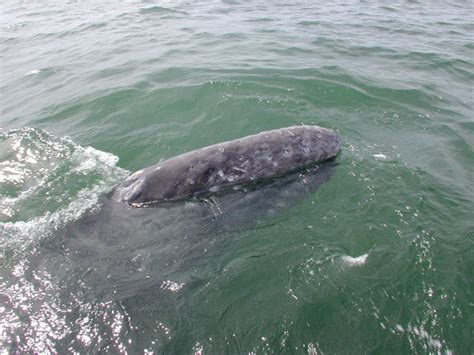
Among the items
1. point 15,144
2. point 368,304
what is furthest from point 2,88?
point 368,304

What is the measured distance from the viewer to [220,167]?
599 cm

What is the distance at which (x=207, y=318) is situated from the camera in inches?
175

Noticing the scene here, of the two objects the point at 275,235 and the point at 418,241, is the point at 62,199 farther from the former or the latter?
the point at 418,241

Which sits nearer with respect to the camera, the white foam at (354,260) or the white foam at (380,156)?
the white foam at (354,260)

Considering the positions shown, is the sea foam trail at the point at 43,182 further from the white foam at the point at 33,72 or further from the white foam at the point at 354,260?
the white foam at the point at 33,72

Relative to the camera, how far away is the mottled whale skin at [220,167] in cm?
580

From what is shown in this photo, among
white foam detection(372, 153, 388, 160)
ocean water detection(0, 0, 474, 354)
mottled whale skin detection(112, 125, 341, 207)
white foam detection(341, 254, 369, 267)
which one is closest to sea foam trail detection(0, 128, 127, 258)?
ocean water detection(0, 0, 474, 354)

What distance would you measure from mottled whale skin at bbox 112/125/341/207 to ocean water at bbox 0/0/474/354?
0.72 feet

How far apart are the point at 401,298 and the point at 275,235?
1.79 meters

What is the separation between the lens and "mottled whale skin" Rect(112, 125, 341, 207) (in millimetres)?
5805

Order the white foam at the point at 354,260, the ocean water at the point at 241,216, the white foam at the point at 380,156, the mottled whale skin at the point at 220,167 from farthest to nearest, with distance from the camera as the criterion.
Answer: the white foam at the point at 380,156
the mottled whale skin at the point at 220,167
the white foam at the point at 354,260
the ocean water at the point at 241,216

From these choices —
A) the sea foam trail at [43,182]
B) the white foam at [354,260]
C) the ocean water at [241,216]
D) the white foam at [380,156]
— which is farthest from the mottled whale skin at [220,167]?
the white foam at [354,260]

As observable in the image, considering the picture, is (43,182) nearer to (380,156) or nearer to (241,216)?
(241,216)

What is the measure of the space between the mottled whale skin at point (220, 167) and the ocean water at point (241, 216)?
0.22m
